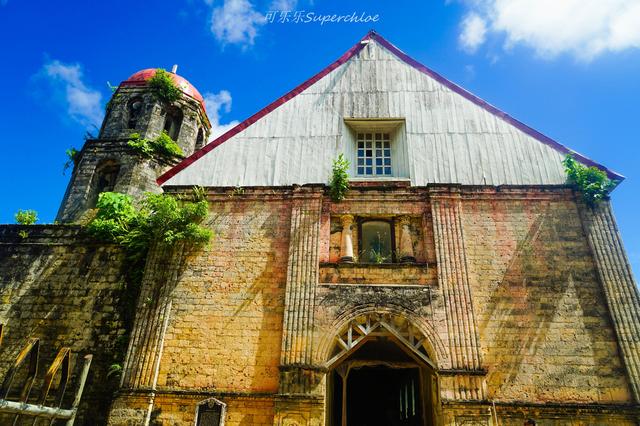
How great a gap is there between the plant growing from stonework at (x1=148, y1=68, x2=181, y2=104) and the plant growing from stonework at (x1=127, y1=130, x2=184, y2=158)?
1.78 m

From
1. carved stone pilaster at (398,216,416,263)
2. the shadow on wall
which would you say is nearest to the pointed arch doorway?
carved stone pilaster at (398,216,416,263)

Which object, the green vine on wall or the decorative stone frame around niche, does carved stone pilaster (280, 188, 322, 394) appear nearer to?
the decorative stone frame around niche

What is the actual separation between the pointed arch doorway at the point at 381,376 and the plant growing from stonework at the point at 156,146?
10916 millimetres

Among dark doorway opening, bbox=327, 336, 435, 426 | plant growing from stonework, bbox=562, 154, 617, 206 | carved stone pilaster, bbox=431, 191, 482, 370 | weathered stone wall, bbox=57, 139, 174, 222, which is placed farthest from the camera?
weathered stone wall, bbox=57, 139, 174, 222

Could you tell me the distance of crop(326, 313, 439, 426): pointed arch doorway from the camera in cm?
1021

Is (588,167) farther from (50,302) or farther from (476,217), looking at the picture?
(50,302)

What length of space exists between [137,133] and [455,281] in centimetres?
1392

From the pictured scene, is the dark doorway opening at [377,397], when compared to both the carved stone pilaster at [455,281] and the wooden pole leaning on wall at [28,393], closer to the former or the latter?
the carved stone pilaster at [455,281]

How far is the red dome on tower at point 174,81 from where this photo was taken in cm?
1880

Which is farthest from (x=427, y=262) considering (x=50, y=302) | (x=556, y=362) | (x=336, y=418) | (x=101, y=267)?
(x=50, y=302)

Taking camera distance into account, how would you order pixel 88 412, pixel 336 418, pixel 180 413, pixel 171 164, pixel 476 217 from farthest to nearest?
pixel 171 164 → pixel 336 418 → pixel 476 217 → pixel 88 412 → pixel 180 413

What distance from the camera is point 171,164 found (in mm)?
17531

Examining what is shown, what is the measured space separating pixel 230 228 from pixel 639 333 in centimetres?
1050

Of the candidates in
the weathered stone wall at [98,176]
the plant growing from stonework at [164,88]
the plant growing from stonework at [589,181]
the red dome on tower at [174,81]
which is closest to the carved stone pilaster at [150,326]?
the weathered stone wall at [98,176]
